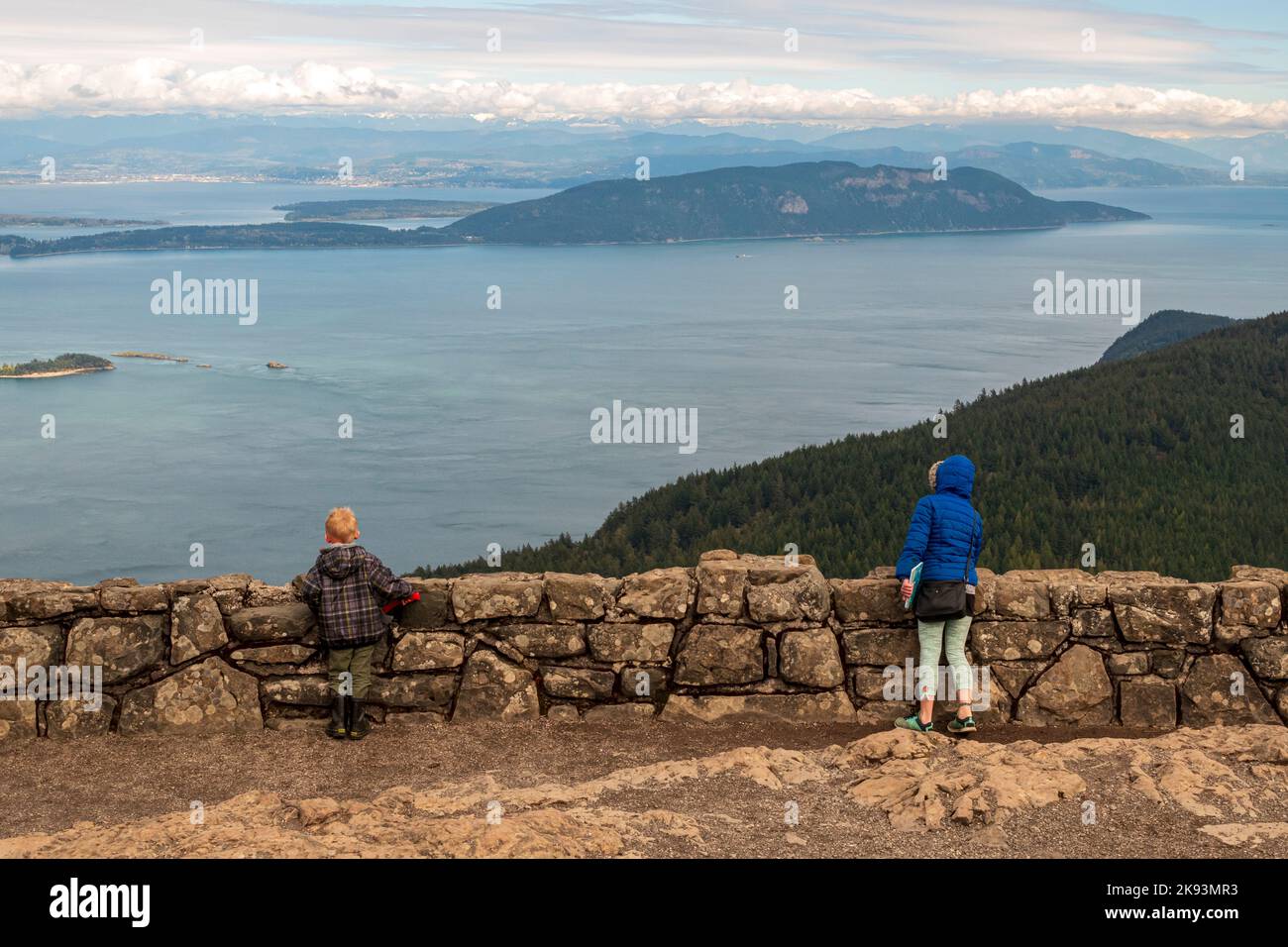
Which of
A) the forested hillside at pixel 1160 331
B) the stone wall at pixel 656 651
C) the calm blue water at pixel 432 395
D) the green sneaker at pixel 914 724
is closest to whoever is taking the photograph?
the green sneaker at pixel 914 724

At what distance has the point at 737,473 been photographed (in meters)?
69.6

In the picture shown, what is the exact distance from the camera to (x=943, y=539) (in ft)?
28.1

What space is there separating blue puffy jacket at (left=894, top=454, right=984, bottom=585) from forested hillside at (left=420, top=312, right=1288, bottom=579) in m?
38.0

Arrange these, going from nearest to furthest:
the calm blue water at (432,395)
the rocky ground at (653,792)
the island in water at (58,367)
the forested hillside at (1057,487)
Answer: the rocky ground at (653,792)
the forested hillside at (1057,487)
the calm blue water at (432,395)
the island in water at (58,367)

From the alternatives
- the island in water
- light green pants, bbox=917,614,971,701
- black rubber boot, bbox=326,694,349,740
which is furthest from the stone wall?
the island in water

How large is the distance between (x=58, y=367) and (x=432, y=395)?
38.0m

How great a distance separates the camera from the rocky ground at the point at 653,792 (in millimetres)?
6508

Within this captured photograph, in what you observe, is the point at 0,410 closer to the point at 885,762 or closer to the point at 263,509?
the point at 263,509

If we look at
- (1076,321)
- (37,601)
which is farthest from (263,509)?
(1076,321)

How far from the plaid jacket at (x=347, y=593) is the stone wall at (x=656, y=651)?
0.39 metres

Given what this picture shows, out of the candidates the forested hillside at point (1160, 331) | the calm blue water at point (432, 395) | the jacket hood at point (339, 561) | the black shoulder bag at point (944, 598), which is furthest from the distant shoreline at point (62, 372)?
the black shoulder bag at point (944, 598)

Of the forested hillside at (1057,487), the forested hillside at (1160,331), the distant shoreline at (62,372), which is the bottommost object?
the forested hillside at (1057,487)

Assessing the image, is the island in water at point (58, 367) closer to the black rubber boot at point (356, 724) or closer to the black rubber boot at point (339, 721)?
the black rubber boot at point (339, 721)

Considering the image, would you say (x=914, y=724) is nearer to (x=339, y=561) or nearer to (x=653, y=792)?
(x=653, y=792)
